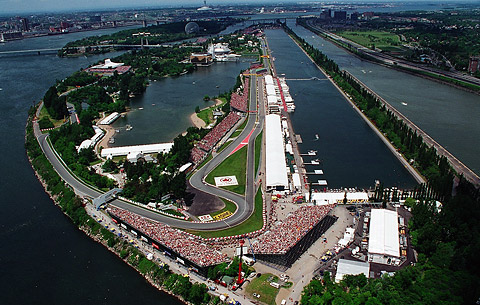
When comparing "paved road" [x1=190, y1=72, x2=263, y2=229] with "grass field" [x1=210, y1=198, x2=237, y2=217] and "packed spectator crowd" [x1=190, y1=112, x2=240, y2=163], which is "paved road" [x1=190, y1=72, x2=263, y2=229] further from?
"packed spectator crowd" [x1=190, y1=112, x2=240, y2=163]

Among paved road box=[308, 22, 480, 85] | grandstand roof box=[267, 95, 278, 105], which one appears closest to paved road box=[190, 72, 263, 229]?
grandstand roof box=[267, 95, 278, 105]

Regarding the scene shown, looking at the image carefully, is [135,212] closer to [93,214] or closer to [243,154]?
[93,214]

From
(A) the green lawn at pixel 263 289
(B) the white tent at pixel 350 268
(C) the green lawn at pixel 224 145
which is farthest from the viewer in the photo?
(C) the green lawn at pixel 224 145

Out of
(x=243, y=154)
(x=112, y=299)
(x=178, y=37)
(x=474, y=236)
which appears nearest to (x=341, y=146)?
(x=243, y=154)

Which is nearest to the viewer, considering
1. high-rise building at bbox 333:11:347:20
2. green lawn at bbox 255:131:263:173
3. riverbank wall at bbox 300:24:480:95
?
green lawn at bbox 255:131:263:173

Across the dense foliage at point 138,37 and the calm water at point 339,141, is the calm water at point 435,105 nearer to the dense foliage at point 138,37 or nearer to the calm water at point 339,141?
the calm water at point 339,141

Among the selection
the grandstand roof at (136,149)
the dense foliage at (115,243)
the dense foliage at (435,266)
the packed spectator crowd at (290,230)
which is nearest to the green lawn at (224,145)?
the grandstand roof at (136,149)
